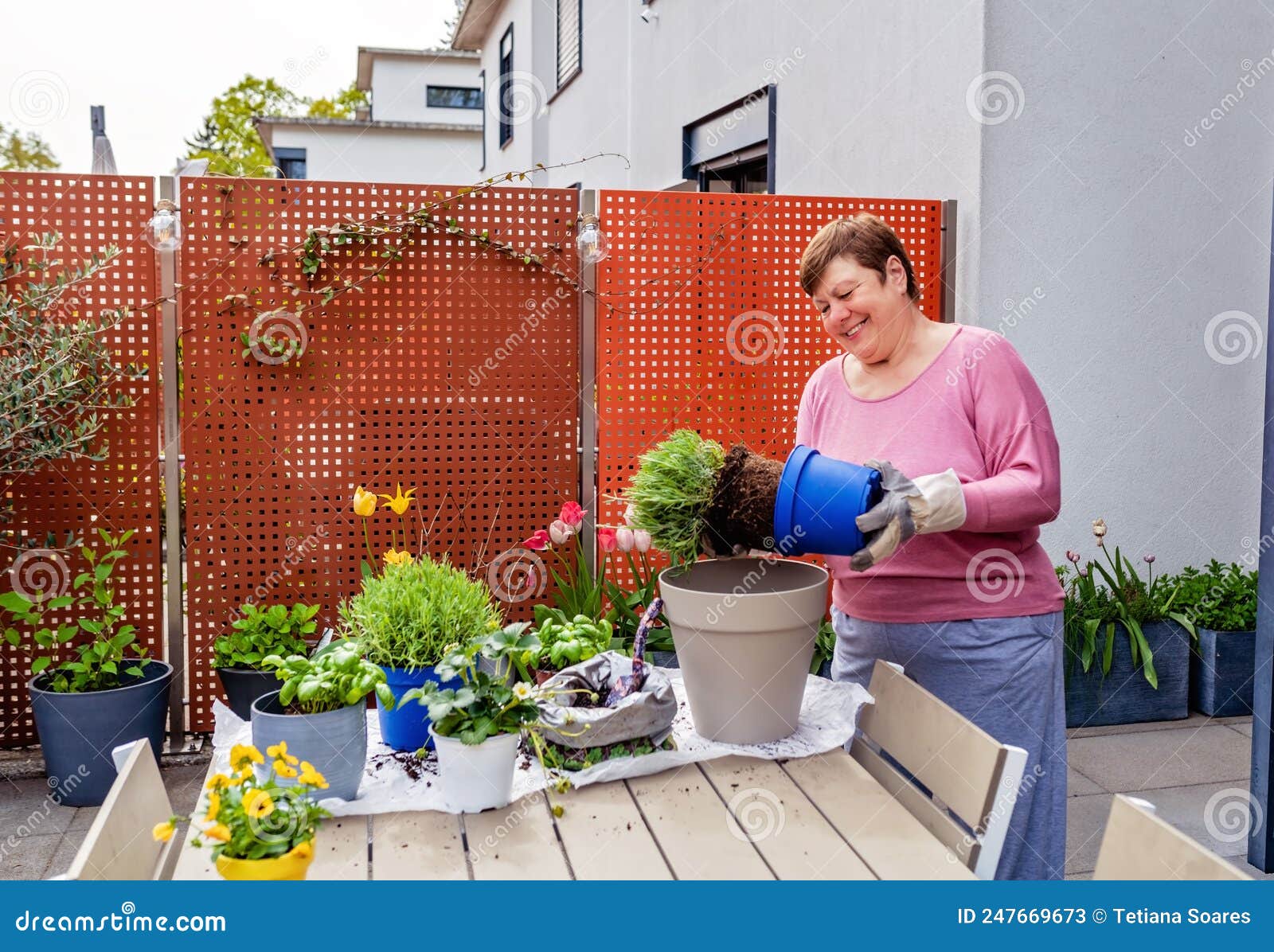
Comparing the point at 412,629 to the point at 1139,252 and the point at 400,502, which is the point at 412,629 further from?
the point at 1139,252

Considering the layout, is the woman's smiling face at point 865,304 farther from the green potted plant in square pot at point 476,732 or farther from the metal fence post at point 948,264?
the metal fence post at point 948,264

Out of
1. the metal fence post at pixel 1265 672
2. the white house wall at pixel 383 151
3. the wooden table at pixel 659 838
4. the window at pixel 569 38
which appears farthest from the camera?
the white house wall at pixel 383 151

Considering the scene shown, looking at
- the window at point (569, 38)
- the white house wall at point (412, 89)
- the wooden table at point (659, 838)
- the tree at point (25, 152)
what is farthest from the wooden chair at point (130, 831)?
the white house wall at point (412, 89)

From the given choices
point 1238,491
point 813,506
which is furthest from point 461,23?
point 813,506

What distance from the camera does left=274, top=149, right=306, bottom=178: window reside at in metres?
20.2

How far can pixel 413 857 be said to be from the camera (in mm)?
1360

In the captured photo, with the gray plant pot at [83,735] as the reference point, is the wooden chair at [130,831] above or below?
above

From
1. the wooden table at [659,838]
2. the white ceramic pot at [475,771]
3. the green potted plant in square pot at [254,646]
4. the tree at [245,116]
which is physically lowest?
the green potted plant in square pot at [254,646]

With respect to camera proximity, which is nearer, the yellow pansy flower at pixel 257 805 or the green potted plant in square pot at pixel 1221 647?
the yellow pansy flower at pixel 257 805

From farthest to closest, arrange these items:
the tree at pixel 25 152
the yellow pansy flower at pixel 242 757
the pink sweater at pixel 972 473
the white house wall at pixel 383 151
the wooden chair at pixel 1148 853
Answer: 1. the white house wall at pixel 383 151
2. the tree at pixel 25 152
3. the pink sweater at pixel 972 473
4. the yellow pansy flower at pixel 242 757
5. the wooden chair at pixel 1148 853

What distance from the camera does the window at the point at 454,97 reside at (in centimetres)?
2125

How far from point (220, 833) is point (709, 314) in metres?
2.95

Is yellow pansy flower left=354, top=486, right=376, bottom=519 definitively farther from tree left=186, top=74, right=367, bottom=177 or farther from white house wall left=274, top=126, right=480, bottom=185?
tree left=186, top=74, right=367, bottom=177

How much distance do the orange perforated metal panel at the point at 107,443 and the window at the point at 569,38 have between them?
22.7ft
